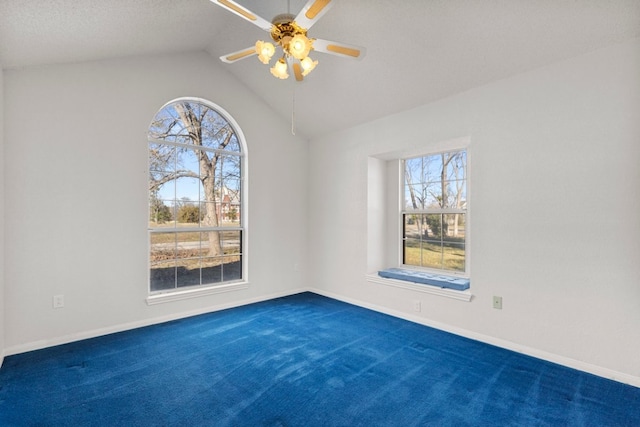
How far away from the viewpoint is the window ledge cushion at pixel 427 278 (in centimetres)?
321

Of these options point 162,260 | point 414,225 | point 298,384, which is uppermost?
point 414,225

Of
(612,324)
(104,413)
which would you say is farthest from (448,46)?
(104,413)

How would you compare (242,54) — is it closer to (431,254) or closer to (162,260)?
(162,260)

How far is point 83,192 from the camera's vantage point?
9.98 feet

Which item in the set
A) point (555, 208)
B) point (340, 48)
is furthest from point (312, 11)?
point (555, 208)

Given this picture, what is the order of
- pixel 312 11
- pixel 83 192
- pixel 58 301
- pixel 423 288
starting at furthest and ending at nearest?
pixel 423 288 < pixel 83 192 < pixel 58 301 < pixel 312 11

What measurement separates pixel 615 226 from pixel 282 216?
3496mm

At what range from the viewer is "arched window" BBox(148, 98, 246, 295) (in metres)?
3.64

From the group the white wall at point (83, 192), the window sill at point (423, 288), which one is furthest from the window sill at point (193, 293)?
the window sill at point (423, 288)

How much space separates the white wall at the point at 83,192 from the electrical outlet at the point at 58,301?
36 millimetres

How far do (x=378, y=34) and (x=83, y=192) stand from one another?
3057mm

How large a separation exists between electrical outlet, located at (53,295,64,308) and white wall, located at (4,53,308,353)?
4 cm

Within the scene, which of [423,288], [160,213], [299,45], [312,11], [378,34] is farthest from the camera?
[160,213]

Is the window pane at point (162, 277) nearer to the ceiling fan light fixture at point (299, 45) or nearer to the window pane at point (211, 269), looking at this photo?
the window pane at point (211, 269)
